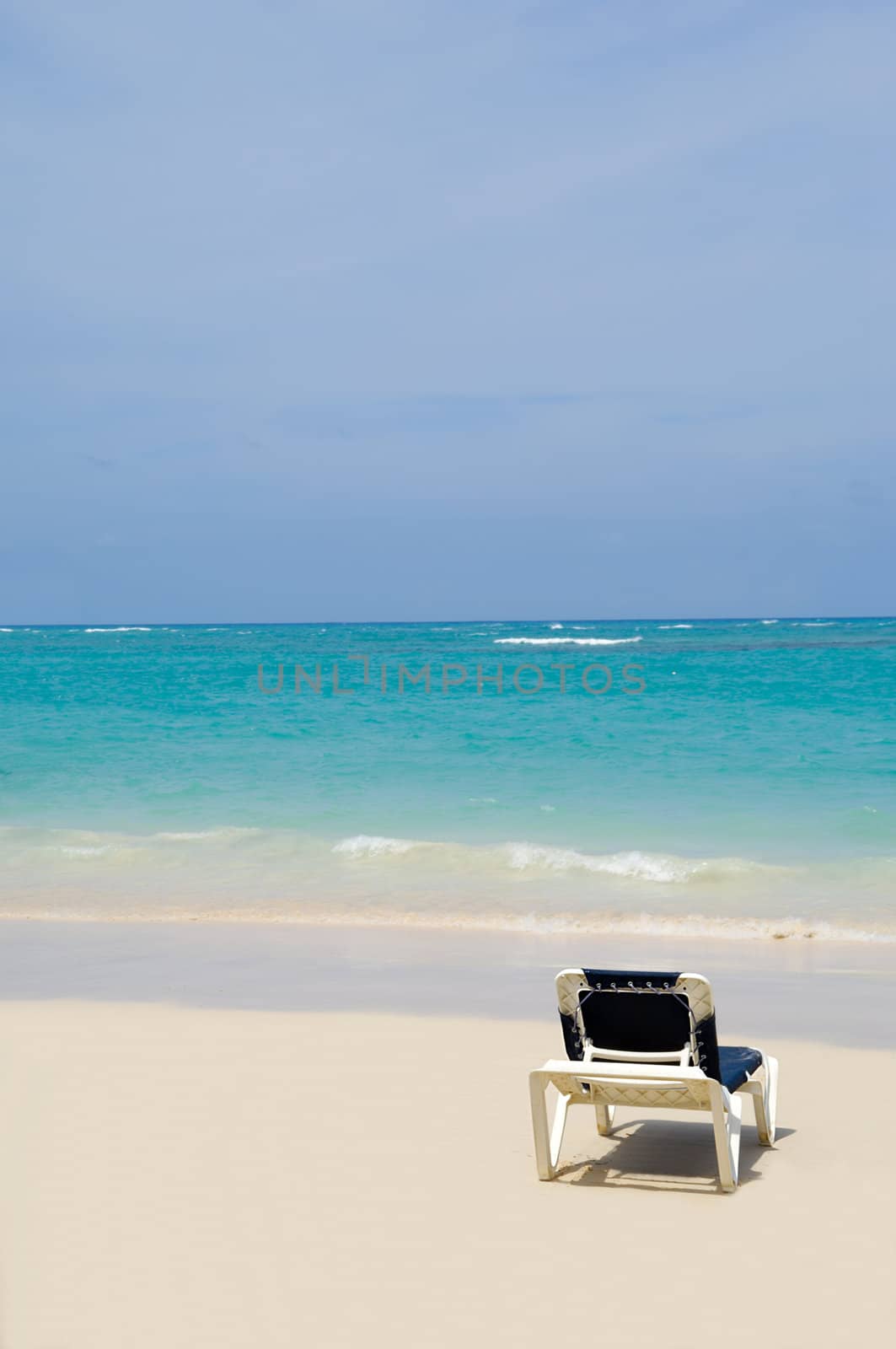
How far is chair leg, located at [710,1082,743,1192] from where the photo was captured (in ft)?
15.2

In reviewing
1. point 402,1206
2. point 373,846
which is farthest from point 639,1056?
point 373,846

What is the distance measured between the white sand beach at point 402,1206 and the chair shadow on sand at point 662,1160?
0.01 m

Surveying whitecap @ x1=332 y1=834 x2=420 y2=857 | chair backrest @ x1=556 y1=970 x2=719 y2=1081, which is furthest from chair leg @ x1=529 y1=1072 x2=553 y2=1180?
whitecap @ x1=332 y1=834 x2=420 y2=857

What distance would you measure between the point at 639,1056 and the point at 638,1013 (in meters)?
0.17

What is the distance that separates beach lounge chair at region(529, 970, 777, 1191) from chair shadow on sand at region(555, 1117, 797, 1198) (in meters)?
0.13

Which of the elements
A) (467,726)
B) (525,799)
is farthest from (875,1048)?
(467,726)

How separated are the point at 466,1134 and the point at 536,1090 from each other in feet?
2.22

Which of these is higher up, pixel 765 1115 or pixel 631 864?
pixel 765 1115

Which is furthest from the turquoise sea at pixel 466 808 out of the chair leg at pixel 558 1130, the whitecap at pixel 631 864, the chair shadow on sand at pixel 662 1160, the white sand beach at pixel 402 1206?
the chair leg at pixel 558 1130

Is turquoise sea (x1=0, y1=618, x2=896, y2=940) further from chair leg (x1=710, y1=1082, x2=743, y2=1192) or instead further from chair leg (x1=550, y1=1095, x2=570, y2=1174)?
chair leg (x1=710, y1=1082, x2=743, y2=1192)

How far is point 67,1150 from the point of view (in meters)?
5.09

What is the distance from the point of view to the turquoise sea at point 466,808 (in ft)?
36.0

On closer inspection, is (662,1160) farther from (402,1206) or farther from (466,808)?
(466,808)

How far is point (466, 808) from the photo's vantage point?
15281 millimetres
